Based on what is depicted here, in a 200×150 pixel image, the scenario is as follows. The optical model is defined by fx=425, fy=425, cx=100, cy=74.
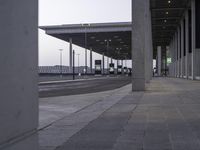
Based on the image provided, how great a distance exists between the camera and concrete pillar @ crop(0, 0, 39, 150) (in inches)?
138

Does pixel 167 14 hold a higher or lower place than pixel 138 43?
higher

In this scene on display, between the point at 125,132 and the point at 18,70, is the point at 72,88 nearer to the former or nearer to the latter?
the point at 125,132

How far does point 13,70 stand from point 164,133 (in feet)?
21.1

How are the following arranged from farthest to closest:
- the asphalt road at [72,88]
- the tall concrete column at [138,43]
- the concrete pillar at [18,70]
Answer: the asphalt road at [72,88] → the tall concrete column at [138,43] → the concrete pillar at [18,70]

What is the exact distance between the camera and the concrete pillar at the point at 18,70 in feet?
11.5

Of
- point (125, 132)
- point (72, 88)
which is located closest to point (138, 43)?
point (72, 88)

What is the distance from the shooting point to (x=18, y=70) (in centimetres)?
379

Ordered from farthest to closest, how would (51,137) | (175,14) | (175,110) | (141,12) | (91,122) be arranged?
(175,14) < (141,12) < (175,110) < (91,122) < (51,137)

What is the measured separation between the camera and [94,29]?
327 feet

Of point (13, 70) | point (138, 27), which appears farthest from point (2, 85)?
point (138, 27)

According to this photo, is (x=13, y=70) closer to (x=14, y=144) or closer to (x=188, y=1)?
(x=14, y=144)

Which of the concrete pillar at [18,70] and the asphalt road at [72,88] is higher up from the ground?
the concrete pillar at [18,70]

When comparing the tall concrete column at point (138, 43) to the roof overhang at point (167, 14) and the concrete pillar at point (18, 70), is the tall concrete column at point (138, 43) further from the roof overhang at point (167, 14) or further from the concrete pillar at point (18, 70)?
the roof overhang at point (167, 14)

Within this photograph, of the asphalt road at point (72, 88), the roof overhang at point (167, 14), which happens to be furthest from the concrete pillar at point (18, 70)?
the roof overhang at point (167, 14)
